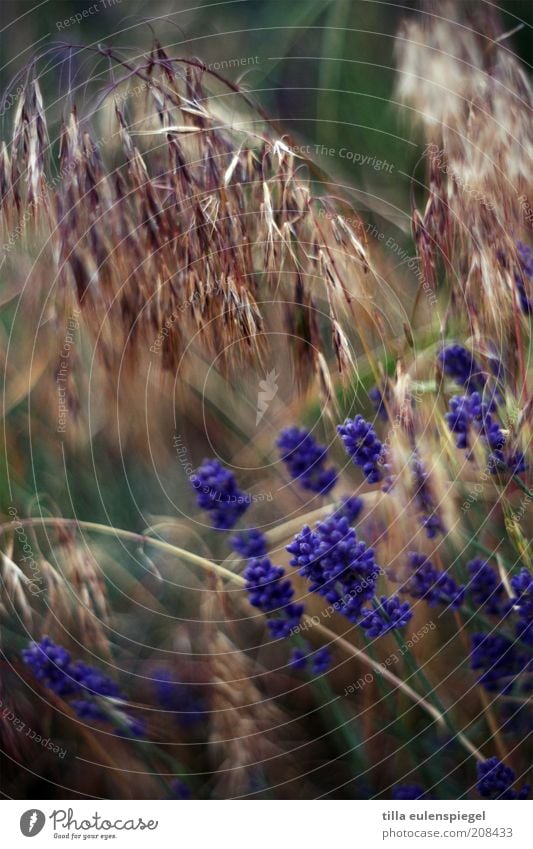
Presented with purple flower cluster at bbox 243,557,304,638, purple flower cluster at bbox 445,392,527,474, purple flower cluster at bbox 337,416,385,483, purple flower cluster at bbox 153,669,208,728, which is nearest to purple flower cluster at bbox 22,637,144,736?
purple flower cluster at bbox 153,669,208,728

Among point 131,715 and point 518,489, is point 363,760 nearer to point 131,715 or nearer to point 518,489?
point 131,715

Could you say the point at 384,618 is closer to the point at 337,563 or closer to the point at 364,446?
the point at 337,563

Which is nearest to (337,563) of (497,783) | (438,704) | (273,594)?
(273,594)

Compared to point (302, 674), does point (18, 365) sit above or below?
above

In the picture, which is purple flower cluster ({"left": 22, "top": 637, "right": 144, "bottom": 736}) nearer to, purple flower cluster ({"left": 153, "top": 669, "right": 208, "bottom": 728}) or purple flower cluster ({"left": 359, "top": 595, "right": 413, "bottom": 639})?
purple flower cluster ({"left": 153, "top": 669, "right": 208, "bottom": 728})

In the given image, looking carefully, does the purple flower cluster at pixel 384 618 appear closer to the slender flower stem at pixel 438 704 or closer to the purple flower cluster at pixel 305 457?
the slender flower stem at pixel 438 704

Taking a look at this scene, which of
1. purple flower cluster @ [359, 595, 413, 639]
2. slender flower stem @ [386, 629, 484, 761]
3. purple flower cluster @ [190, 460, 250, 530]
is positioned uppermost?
purple flower cluster @ [190, 460, 250, 530]

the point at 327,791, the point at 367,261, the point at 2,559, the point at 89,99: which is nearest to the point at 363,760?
the point at 327,791
